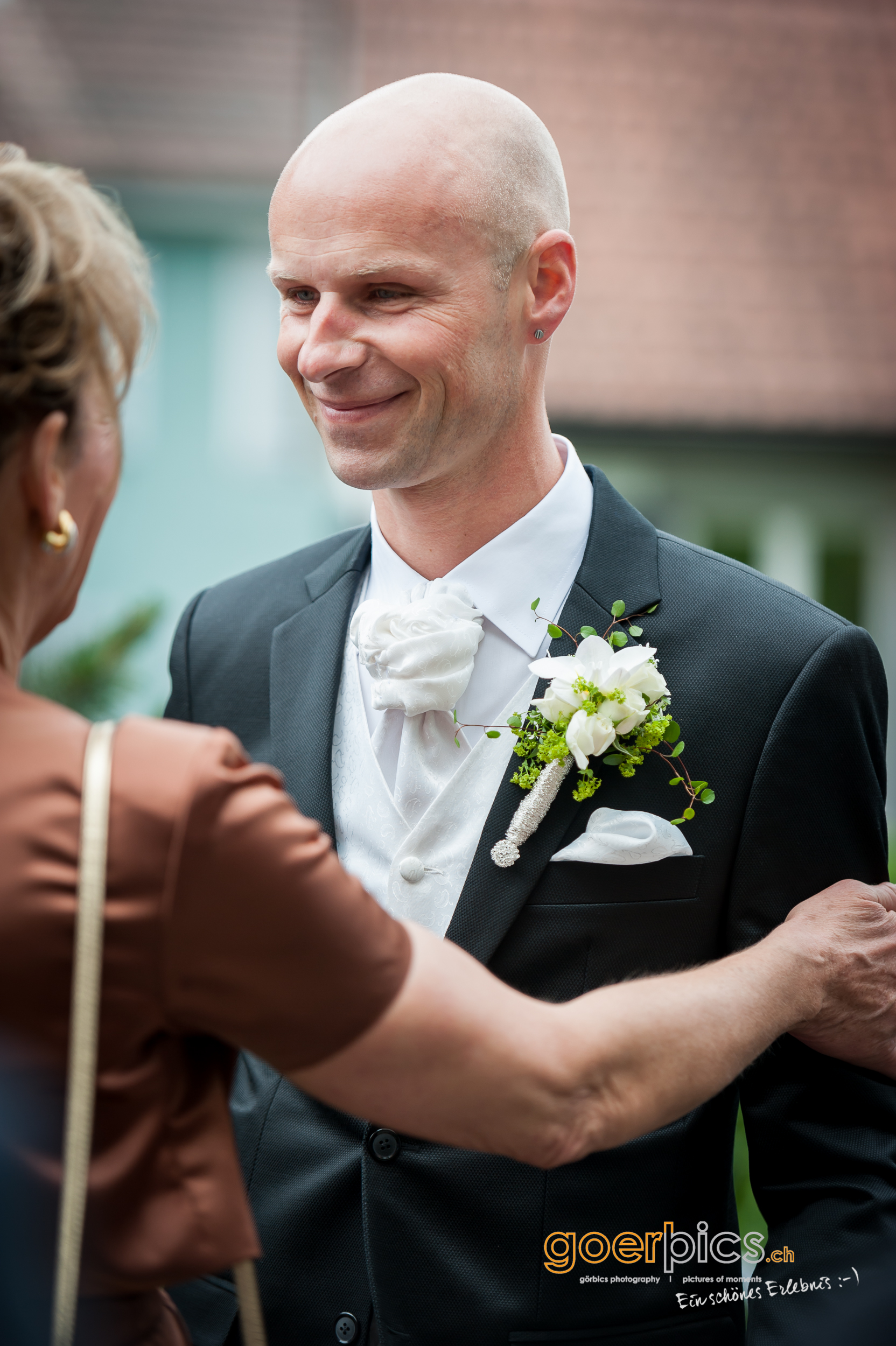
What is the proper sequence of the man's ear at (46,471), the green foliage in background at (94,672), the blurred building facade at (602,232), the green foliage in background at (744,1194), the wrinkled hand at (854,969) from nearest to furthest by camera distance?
the man's ear at (46,471), the wrinkled hand at (854,969), the green foliage in background at (744,1194), the green foliage in background at (94,672), the blurred building facade at (602,232)

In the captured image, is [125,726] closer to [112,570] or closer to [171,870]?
[171,870]

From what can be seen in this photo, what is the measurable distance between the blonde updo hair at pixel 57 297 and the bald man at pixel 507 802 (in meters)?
0.86

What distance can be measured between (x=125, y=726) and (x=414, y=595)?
124 cm

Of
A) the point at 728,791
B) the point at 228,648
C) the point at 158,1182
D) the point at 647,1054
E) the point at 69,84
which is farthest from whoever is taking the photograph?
the point at 69,84

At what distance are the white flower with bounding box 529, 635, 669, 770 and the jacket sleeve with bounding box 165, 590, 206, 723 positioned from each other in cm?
100

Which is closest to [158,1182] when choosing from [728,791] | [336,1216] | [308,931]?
[308,931]

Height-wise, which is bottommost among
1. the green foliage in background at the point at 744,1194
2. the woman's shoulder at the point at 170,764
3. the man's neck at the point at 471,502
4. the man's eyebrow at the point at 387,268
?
the green foliage in background at the point at 744,1194

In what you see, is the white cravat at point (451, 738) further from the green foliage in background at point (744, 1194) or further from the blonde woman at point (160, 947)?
the green foliage in background at point (744, 1194)

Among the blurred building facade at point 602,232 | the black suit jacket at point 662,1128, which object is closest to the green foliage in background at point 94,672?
the blurred building facade at point 602,232

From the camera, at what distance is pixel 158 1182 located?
4.41 feet

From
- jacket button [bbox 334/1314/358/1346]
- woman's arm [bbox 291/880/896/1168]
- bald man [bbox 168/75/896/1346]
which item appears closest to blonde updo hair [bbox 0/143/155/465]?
woman's arm [bbox 291/880/896/1168]

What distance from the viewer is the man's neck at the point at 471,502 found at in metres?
2.46

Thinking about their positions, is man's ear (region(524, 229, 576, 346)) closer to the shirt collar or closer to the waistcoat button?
the shirt collar

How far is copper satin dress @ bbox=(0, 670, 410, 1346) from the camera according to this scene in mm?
1220
